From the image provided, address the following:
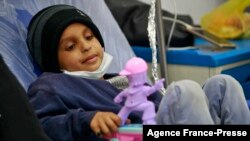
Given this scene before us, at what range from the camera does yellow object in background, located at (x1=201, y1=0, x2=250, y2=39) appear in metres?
2.22

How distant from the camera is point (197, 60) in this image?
1885 mm

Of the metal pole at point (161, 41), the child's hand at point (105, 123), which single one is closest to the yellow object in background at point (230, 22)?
the metal pole at point (161, 41)

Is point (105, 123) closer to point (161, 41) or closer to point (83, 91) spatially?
point (83, 91)

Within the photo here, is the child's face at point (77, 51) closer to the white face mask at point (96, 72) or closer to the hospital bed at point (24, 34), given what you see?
A: the white face mask at point (96, 72)

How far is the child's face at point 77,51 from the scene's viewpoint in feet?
4.58

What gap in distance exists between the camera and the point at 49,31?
1.42 metres

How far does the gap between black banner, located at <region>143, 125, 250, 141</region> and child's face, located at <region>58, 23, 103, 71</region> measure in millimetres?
508

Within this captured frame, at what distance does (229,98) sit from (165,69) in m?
0.73

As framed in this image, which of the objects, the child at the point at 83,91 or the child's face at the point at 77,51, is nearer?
the child at the point at 83,91

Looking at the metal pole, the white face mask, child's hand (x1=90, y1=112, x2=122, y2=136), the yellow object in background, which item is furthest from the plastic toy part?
the yellow object in background

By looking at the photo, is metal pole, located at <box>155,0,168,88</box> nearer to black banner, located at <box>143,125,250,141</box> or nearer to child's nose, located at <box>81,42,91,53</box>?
child's nose, located at <box>81,42,91,53</box>

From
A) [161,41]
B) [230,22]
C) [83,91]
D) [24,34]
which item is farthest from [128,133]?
[230,22]

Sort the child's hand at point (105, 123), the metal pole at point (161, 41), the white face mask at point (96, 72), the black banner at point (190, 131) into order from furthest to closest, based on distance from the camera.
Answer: the metal pole at point (161, 41) → the white face mask at point (96, 72) → the child's hand at point (105, 123) → the black banner at point (190, 131)

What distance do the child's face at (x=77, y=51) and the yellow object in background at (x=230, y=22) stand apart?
3.07ft
